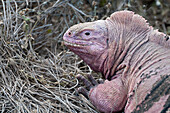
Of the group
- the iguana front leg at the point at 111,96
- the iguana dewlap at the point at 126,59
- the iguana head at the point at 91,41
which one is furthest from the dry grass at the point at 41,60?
the iguana head at the point at 91,41

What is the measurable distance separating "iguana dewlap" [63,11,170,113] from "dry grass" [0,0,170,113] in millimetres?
573

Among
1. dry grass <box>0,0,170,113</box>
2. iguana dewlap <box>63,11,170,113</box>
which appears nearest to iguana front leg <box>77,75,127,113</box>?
iguana dewlap <box>63,11,170,113</box>

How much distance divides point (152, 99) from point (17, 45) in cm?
282

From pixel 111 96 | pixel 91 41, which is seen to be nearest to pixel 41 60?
pixel 91 41

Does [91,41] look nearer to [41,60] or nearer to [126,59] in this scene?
[126,59]

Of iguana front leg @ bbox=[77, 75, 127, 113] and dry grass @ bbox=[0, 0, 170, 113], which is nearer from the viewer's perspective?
iguana front leg @ bbox=[77, 75, 127, 113]

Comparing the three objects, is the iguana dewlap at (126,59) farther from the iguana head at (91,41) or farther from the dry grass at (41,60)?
the dry grass at (41,60)

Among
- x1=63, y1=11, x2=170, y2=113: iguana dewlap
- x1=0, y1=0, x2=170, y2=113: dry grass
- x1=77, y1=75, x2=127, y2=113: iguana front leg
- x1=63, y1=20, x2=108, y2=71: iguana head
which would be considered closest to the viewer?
x1=63, y1=11, x2=170, y2=113: iguana dewlap

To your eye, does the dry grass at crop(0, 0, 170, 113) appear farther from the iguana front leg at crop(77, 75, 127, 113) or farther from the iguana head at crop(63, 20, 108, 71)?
the iguana head at crop(63, 20, 108, 71)

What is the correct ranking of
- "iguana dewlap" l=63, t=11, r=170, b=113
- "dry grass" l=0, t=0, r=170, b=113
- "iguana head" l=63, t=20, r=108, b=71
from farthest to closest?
"dry grass" l=0, t=0, r=170, b=113
"iguana head" l=63, t=20, r=108, b=71
"iguana dewlap" l=63, t=11, r=170, b=113

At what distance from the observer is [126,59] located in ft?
12.0

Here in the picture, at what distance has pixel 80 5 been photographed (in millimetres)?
6082

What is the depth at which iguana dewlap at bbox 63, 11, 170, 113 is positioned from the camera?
10.6 feet

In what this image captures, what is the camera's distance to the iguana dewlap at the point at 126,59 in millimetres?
3227
